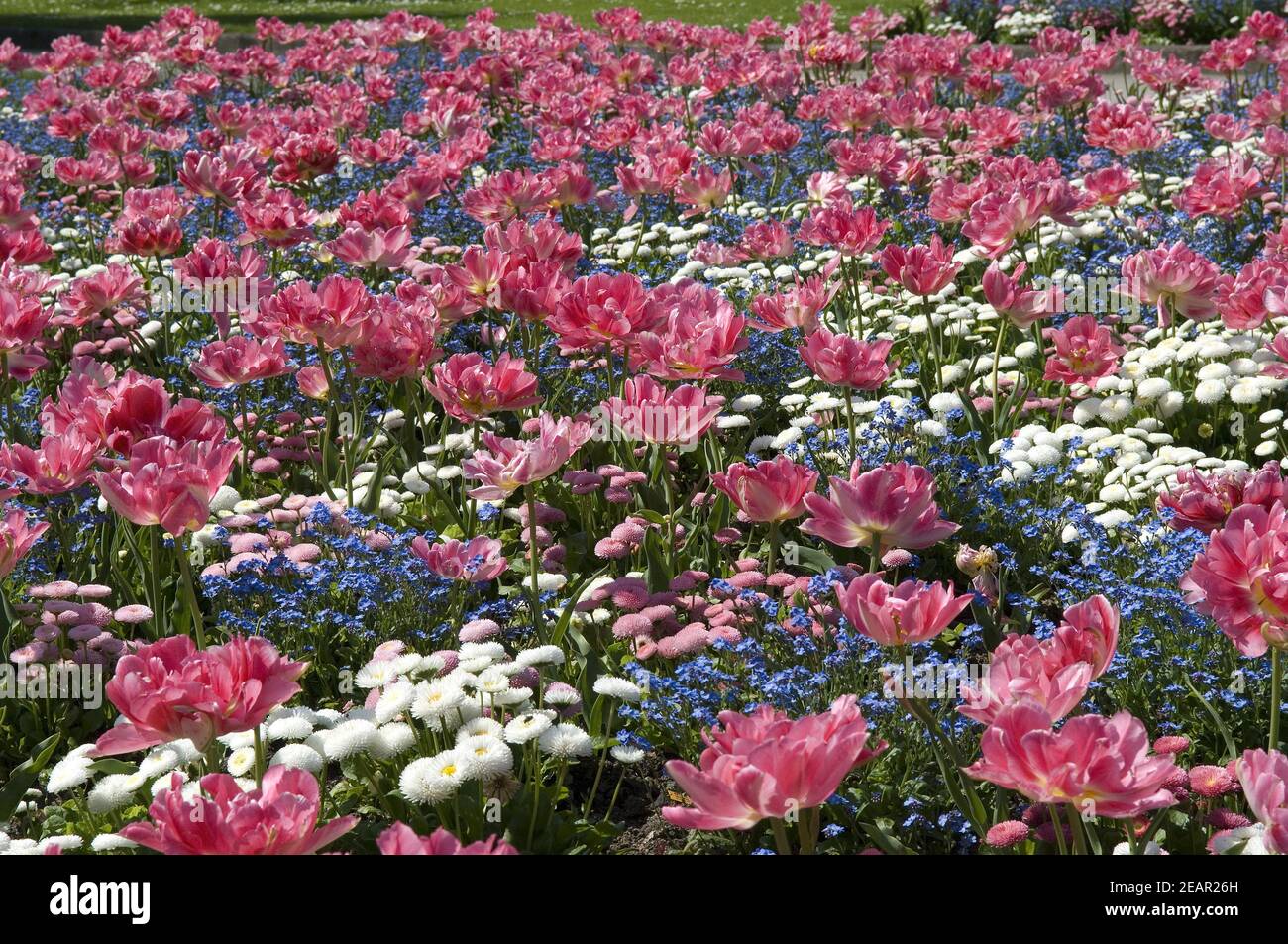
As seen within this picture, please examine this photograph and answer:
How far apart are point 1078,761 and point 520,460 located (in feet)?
4.54

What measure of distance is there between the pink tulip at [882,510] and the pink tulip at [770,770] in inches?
29.2

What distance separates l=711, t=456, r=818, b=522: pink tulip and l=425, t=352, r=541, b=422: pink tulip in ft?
2.13

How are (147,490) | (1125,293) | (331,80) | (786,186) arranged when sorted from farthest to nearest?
1. (331,80)
2. (786,186)
3. (1125,293)
4. (147,490)

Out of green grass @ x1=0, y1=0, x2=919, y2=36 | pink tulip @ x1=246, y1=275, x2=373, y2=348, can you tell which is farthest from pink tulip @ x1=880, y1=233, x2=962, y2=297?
green grass @ x1=0, y1=0, x2=919, y2=36

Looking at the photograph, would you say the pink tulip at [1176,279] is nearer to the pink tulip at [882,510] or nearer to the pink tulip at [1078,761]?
the pink tulip at [882,510]

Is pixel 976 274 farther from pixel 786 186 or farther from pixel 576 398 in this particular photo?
pixel 576 398

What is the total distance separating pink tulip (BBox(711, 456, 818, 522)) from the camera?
9.08ft

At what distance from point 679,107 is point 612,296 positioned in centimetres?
395

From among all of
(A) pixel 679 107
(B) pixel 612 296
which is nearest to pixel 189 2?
(A) pixel 679 107

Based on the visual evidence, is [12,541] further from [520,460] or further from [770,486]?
[770,486]

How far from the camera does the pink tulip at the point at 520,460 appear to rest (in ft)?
9.12

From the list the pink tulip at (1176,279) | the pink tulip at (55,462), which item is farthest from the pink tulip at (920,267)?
the pink tulip at (55,462)

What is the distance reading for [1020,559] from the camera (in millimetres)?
3531

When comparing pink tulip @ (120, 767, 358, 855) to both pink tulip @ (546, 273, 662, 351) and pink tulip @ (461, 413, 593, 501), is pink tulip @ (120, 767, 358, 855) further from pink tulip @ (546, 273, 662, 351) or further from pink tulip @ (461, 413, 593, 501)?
pink tulip @ (546, 273, 662, 351)
